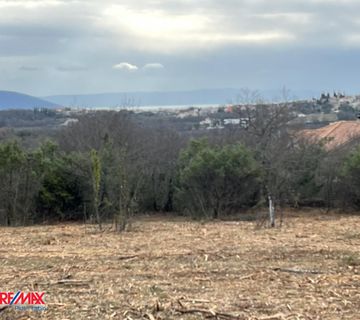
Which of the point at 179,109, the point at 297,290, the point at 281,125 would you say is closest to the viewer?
the point at 297,290

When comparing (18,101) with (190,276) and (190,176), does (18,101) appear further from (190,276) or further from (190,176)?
(190,276)

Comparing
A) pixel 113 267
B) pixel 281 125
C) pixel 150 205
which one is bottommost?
pixel 150 205

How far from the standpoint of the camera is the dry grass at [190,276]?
543 centimetres

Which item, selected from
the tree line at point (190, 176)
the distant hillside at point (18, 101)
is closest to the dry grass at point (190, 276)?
the tree line at point (190, 176)

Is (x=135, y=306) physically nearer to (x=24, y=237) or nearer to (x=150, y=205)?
(x=24, y=237)

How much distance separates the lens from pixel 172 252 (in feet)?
28.8

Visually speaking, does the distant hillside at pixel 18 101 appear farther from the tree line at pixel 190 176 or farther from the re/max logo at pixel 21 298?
the re/max logo at pixel 21 298

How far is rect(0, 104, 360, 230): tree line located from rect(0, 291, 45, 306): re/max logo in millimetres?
10540

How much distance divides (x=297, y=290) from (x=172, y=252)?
297 cm

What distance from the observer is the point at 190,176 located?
68.0ft

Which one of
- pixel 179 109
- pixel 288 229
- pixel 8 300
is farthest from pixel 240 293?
pixel 179 109

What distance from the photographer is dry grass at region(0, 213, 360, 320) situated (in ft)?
17.8

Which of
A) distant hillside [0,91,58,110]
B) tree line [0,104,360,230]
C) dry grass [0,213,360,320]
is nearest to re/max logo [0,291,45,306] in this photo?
dry grass [0,213,360,320]

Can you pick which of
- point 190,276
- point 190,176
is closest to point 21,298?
point 190,276
